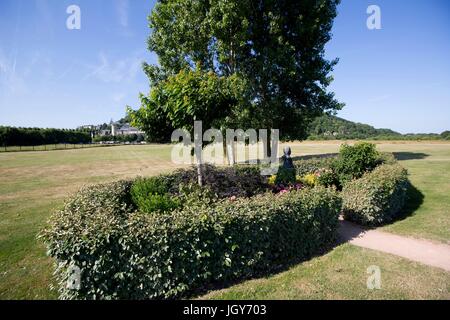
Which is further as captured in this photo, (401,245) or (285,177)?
(285,177)

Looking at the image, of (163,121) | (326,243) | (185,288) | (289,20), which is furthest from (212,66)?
(185,288)

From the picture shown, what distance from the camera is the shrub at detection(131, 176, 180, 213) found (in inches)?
275

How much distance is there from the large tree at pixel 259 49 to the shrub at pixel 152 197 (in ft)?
33.3

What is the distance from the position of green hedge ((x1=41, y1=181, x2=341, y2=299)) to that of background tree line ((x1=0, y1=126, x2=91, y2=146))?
81421 mm

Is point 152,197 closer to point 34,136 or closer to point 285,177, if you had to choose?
point 285,177

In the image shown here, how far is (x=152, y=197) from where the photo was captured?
23.7 feet

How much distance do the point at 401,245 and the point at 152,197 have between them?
640cm

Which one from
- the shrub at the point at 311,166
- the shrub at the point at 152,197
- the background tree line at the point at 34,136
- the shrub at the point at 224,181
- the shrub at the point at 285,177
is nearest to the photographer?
the shrub at the point at 152,197

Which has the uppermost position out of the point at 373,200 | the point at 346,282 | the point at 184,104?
the point at 184,104

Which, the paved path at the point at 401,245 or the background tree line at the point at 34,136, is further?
the background tree line at the point at 34,136

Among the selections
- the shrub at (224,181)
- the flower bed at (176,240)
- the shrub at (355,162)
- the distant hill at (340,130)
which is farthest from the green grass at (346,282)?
the distant hill at (340,130)

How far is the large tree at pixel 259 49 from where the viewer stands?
742 inches

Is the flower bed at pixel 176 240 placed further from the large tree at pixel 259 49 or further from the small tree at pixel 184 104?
the large tree at pixel 259 49

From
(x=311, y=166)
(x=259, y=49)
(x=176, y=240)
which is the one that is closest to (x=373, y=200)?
(x=176, y=240)
